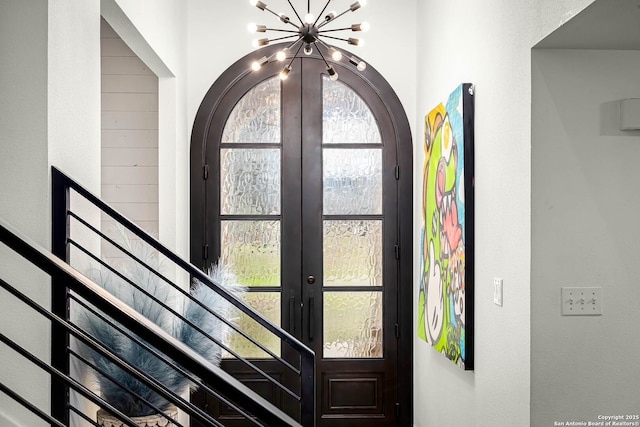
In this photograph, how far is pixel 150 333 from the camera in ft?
3.77

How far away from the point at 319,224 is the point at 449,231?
124 cm

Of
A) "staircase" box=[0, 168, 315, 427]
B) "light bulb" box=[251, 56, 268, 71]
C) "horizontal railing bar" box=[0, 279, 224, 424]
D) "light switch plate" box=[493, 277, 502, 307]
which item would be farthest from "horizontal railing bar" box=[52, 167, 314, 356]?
"light bulb" box=[251, 56, 268, 71]

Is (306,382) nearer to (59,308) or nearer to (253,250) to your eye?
(59,308)

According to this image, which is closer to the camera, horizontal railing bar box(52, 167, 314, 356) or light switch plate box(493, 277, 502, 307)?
horizontal railing bar box(52, 167, 314, 356)

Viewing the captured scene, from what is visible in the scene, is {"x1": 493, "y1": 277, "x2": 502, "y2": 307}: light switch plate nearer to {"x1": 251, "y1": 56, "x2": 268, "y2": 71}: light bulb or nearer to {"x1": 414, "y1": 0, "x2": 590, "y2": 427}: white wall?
{"x1": 414, "y1": 0, "x2": 590, "y2": 427}: white wall

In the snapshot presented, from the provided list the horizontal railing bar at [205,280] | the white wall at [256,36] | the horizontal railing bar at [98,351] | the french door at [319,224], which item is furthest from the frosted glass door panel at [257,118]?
the horizontal railing bar at [98,351]

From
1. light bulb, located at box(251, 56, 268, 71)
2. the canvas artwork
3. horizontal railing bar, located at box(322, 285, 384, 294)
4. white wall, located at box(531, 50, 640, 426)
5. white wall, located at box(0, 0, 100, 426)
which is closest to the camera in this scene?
white wall, located at box(0, 0, 100, 426)

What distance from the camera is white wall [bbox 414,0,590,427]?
2.31 meters

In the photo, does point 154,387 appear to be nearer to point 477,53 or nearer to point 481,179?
point 481,179

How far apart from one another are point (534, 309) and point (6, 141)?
1710mm

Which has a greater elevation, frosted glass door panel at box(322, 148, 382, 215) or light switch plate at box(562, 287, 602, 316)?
frosted glass door panel at box(322, 148, 382, 215)

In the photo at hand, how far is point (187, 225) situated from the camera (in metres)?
4.30

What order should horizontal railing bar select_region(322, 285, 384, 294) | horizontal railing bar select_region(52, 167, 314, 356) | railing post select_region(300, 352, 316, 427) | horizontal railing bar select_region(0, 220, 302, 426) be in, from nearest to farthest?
horizontal railing bar select_region(0, 220, 302, 426), horizontal railing bar select_region(52, 167, 314, 356), railing post select_region(300, 352, 316, 427), horizontal railing bar select_region(322, 285, 384, 294)

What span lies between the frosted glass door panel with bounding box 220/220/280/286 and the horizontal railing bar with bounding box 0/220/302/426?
10.4 ft
